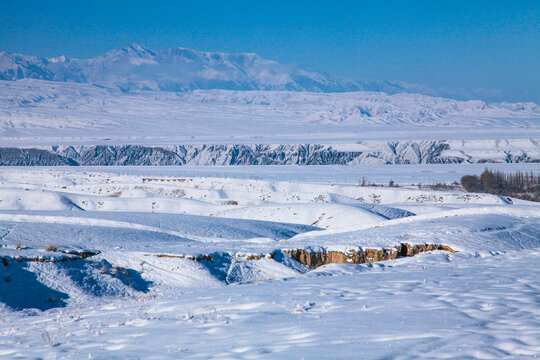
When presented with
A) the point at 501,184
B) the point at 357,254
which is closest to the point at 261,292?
the point at 357,254

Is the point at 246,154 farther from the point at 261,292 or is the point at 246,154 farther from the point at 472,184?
the point at 261,292

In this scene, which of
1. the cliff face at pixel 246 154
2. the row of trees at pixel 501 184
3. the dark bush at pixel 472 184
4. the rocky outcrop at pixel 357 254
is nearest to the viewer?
the rocky outcrop at pixel 357 254

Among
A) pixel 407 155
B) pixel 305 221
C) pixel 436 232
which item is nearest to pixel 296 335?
pixel 436 232

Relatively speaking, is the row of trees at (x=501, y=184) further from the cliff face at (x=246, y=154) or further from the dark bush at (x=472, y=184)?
the cliff face at (x=246, y=154)

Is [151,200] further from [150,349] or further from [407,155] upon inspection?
[407,155]

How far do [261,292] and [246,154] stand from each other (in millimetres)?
111714

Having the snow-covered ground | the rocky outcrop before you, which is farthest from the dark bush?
the rocky outcrop

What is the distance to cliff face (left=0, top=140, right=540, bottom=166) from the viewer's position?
113 metres

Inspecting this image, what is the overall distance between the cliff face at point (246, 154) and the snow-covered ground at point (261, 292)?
3539 inches

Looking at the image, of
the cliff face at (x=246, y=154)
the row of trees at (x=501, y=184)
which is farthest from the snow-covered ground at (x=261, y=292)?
the cliff face at (x=246, y=154)

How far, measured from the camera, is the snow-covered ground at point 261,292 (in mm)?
5336

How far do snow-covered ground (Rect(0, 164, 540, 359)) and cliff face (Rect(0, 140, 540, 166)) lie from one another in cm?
8989

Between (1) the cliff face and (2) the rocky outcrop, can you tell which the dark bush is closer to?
(2) the rocky outcrop

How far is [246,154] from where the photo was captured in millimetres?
119938
